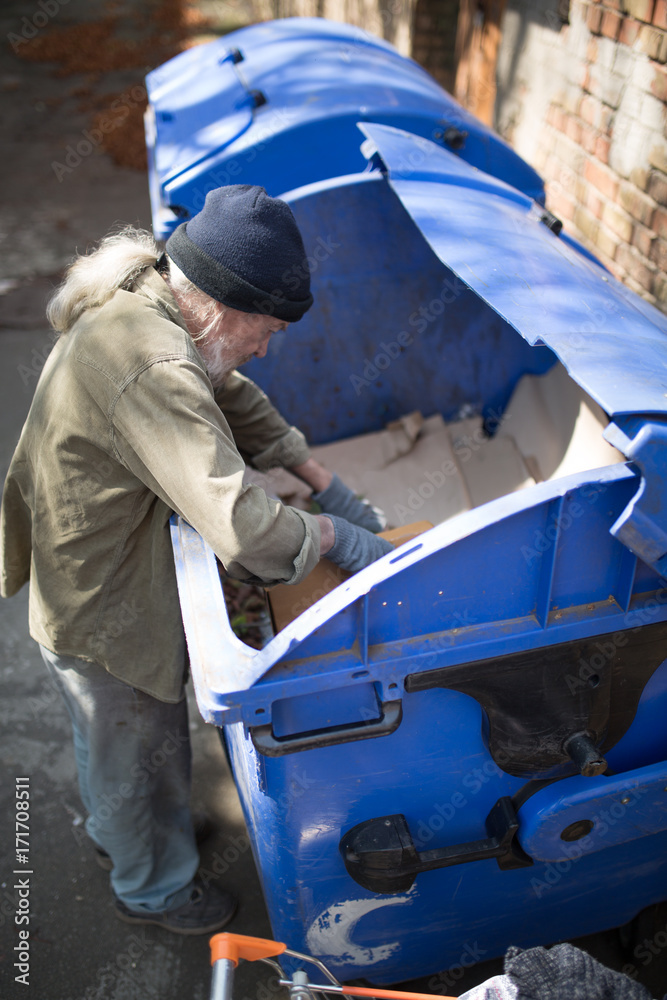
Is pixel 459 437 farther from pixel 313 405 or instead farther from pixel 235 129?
pixel 235 129

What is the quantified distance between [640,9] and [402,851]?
10.1 feet

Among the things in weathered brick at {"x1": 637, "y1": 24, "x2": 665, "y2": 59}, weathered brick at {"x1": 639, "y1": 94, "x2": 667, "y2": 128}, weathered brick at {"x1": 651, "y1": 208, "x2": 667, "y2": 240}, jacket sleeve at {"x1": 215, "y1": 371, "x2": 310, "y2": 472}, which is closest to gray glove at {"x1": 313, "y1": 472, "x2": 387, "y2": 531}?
jacket sleeve at {"x1": 215, "y1": 371, "x2": 310, "y2": 472}

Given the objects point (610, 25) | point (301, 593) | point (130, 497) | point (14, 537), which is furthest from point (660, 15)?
point (14, 537)

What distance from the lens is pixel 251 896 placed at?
227cm

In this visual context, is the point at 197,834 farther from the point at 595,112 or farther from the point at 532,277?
the point at 595,112

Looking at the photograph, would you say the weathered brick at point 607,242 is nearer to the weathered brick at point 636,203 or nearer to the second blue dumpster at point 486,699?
the weathered brick at point 636,203

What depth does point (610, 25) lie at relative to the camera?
3096mm

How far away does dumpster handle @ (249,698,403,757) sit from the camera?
50.1 inches

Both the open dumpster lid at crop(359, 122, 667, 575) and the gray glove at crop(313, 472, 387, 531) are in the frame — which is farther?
the gray glove at crop(313, 472, 387, 531)

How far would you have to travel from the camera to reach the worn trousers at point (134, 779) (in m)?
1.83

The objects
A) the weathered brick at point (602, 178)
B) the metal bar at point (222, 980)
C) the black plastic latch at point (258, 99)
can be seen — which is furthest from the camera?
the weathered brick at point (602, 178)

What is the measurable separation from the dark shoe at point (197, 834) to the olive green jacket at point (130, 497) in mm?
852

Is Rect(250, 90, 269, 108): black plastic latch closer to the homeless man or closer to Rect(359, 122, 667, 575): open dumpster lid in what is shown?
Rect(359, 122, 667, 575): open dumpster lid

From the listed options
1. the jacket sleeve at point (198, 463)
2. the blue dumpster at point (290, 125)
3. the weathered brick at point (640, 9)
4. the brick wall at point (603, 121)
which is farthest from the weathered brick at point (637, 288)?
the jacket sleeve at point (198, 463)
